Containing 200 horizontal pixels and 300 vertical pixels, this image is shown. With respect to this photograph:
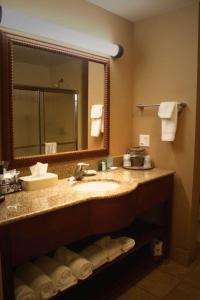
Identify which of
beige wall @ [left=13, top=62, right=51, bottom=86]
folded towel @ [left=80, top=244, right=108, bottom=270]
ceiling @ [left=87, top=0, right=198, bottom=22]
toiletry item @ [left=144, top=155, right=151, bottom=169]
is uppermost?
ceiling @ [left=87, top=0, right=198, bottom=22]

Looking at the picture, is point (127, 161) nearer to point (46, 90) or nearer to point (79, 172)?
point (79, 172)

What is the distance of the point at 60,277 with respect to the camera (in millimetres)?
1472

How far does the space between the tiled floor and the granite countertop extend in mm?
818

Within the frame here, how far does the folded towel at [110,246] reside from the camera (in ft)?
5.88

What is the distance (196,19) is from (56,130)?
1423mm

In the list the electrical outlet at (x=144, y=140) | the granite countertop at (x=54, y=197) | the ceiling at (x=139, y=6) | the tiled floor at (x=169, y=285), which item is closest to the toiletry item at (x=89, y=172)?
the granite countertop at (x=54, y=197)

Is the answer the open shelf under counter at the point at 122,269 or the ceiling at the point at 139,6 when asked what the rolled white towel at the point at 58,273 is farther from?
the ceiling at the point at 139,6

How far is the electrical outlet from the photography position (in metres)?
2.52

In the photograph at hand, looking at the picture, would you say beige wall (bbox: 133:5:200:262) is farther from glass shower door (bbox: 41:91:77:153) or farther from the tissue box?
the tissue box

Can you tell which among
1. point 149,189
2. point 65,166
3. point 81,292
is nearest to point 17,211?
point 65,166

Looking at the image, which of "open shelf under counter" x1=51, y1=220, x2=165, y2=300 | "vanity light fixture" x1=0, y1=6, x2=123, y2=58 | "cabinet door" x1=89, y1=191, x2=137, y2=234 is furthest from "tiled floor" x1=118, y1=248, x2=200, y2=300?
"vanity light fixture" x1=0, y1=6, x2=123, y2=58

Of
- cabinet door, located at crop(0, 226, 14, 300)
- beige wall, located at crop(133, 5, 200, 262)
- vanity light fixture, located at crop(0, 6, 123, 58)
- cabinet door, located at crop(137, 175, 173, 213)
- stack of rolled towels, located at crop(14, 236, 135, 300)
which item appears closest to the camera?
cabinet door, located at crop(0, 226, 14, 300)

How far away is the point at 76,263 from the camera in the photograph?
1580 mm

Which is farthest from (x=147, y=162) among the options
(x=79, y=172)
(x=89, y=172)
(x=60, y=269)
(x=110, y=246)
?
(x=60, y=269)
